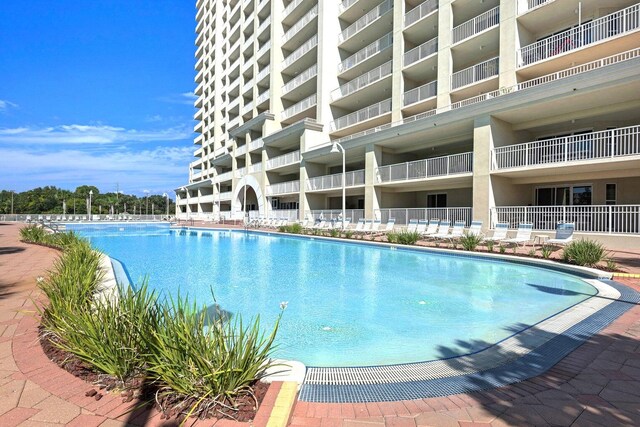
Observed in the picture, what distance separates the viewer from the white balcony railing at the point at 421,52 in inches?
741

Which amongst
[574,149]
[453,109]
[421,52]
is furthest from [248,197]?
[574,149]

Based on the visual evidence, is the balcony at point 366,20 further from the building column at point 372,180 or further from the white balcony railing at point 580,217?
the white balcony railing at point 580,217

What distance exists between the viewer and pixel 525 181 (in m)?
14.7

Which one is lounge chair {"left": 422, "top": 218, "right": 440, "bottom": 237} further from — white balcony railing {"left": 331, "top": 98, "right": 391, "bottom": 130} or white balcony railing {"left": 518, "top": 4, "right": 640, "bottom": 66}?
white balcony railing {"left": 331, "top": 98, "right": 391, "bottom": 130}

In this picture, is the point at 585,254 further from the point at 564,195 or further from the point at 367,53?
the point at 367,53

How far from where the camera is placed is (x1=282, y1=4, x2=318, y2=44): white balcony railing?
2664 cm

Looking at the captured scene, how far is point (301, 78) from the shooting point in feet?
91.9

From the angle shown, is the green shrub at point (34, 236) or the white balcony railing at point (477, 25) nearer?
the green shrub at point (34, 236)

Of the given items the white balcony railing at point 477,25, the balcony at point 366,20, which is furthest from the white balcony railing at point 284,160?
the white balcony railing at point 477,25

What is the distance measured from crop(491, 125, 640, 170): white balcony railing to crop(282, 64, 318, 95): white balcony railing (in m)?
17.3

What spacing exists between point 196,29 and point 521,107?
63249mm

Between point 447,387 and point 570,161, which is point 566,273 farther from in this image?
point 447,387

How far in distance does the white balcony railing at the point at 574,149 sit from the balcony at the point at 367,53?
1216 centimetres

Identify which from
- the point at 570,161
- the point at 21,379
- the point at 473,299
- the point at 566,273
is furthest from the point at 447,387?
the point at 570,161
